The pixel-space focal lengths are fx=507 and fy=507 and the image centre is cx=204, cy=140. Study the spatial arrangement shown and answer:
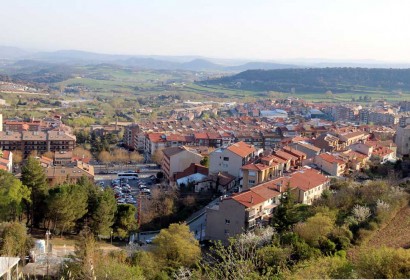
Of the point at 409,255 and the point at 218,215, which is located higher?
the point at 409,255

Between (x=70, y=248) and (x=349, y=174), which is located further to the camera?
(x=349, y=174)

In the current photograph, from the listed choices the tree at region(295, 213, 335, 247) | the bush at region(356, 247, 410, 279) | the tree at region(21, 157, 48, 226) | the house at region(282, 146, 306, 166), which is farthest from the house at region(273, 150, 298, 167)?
the bush at region(356, 247, 410, 279)

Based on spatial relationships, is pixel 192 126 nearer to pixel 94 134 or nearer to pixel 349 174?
pixel 94 134

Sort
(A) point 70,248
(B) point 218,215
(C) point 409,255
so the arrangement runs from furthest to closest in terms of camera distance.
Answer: (B) point 218,215, (A) point 70,248, (C) point 409,255

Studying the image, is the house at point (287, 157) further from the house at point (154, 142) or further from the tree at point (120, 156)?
the tree at point (120, 156)

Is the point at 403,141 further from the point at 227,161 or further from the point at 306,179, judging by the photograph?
the point at 306,179

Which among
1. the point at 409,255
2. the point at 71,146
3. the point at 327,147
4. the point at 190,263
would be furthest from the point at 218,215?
the point at 71,146

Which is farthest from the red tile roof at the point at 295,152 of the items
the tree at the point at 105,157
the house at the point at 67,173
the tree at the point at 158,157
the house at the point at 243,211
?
the tree at the point at 105,157

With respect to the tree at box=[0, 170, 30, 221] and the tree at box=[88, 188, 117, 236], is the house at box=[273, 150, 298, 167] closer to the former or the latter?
the tree at box=[88, 188, 117, 236]

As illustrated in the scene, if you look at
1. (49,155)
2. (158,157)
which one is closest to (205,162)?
(158,157)
